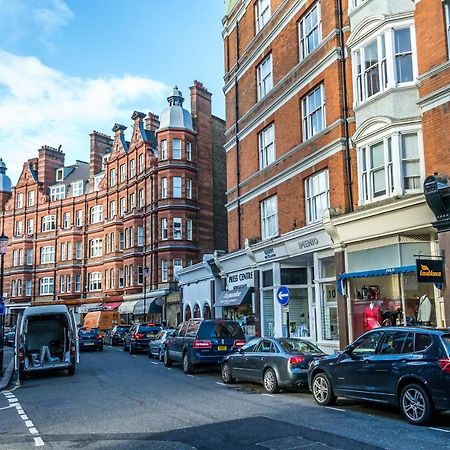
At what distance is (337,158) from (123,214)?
35.0m

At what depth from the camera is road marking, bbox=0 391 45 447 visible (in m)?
8.54

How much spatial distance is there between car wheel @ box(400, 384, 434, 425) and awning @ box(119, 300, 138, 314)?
3943 centimetres

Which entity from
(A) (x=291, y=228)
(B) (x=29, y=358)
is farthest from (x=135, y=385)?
(A) (x=291, y=228)

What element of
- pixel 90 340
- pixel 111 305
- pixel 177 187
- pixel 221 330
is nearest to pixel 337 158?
pixel 221 330

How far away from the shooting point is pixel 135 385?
51.6 feet

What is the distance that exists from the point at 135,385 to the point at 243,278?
12.9 meters

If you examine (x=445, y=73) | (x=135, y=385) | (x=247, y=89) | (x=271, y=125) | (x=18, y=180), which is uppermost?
(x=18, y=180)

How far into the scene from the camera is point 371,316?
1734cm

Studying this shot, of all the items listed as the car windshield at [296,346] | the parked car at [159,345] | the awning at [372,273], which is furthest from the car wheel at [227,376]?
the parked car at [159,345]

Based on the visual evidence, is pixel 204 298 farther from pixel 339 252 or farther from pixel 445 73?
pixel 445 73

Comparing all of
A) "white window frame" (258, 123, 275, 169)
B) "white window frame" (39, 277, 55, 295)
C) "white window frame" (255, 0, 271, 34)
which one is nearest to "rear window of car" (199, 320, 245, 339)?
"white window frame" (258, 123, 275, 169)

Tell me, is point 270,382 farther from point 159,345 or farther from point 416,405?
point 159,345

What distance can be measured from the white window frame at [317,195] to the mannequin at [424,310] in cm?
553

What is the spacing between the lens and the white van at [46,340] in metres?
18.4
